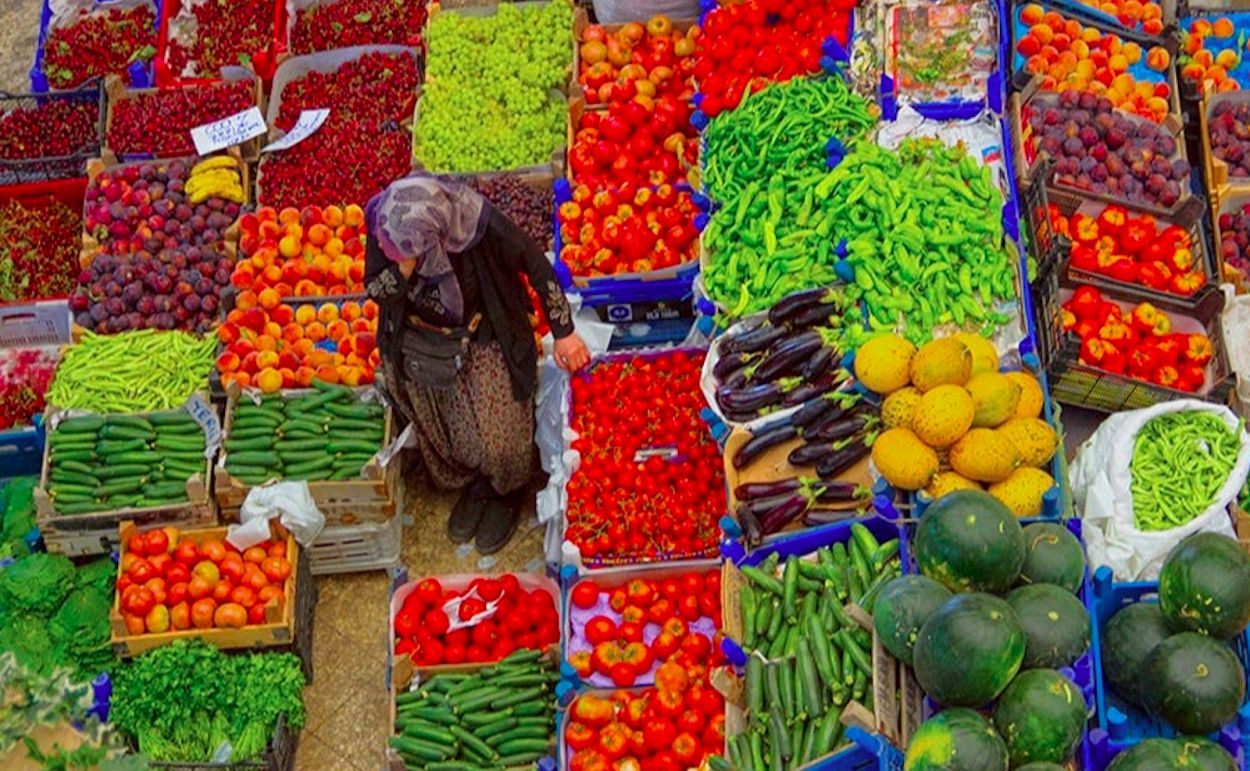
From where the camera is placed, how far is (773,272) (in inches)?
205

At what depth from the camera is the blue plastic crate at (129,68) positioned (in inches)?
286

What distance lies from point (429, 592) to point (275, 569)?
0.61m

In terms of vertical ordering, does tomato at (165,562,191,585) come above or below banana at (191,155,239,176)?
below

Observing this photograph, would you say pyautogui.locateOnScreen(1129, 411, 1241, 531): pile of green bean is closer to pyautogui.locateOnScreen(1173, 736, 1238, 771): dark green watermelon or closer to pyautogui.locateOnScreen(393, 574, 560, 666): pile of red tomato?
pyautogui.locateOnScreen(1173, 736, 1238, 771): dark green watermelon

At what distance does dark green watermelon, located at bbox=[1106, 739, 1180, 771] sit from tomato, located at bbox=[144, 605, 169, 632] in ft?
11.3

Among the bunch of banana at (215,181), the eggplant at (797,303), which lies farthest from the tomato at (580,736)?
the bunch of banana at (215,181)

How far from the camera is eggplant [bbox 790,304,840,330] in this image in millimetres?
4984

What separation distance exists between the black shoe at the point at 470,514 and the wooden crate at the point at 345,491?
1.20 ft

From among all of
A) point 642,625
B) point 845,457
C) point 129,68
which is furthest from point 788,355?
point 129,68

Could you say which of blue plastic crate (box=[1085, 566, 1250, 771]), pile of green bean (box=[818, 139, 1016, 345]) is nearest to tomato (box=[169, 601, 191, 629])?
pile of green bean (box=[818, 139, 1016, 345])

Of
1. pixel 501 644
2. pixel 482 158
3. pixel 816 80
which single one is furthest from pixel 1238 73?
pixel 501 644

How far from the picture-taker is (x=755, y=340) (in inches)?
198

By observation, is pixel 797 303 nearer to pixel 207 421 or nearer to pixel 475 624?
pixel 475 624

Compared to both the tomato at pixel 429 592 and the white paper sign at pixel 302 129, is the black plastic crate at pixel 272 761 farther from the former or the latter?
the white paper sign at pixel 302 129
